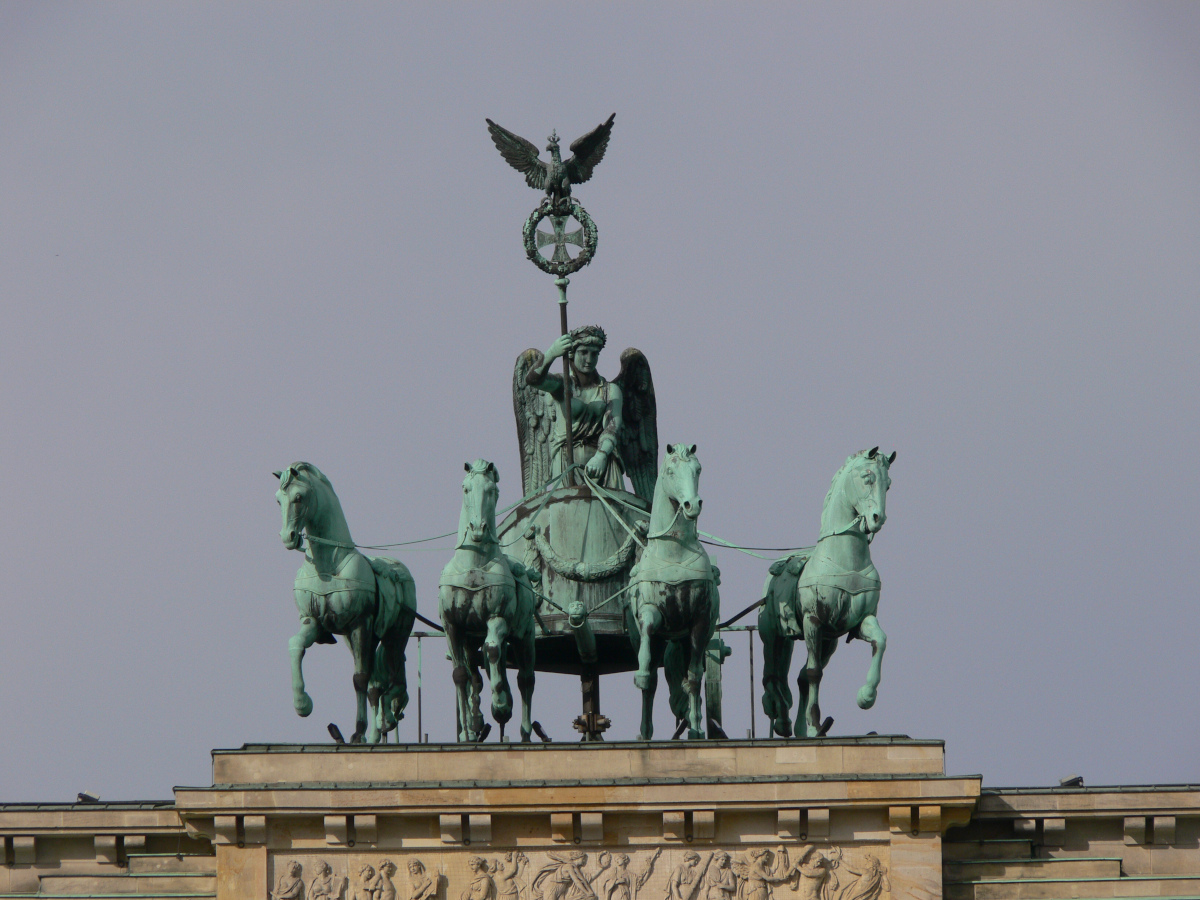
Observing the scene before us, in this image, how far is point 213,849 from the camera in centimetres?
4788

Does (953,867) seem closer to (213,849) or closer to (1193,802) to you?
(1193,802)

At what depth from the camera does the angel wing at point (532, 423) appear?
→ 53.1 metres

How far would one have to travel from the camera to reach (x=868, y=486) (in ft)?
157

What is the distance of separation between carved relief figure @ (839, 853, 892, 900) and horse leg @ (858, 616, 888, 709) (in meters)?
1.92

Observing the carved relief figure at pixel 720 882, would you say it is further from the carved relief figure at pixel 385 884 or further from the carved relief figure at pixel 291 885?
the carved relief figure at pixel 291 885

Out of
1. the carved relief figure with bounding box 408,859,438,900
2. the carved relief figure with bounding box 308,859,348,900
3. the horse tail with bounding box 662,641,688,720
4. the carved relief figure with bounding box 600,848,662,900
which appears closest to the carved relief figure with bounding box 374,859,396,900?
the carved relief figure with bounding box 408,859,438,900

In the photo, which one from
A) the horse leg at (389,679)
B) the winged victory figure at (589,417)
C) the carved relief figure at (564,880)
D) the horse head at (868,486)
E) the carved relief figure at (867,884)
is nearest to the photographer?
the carved relief figure at (564,880)

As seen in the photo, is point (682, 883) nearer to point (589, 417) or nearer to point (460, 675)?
point (460, 675)

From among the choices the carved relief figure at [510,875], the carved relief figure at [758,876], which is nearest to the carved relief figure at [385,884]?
the carved relief figure at [510,875]

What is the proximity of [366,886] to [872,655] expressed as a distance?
599cm

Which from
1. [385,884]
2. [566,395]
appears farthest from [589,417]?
[385,884]

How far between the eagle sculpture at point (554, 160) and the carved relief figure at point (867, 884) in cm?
1029

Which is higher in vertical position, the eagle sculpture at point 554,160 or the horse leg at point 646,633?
the eagle sculpture at point 554,160

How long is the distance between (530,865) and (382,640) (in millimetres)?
3835
